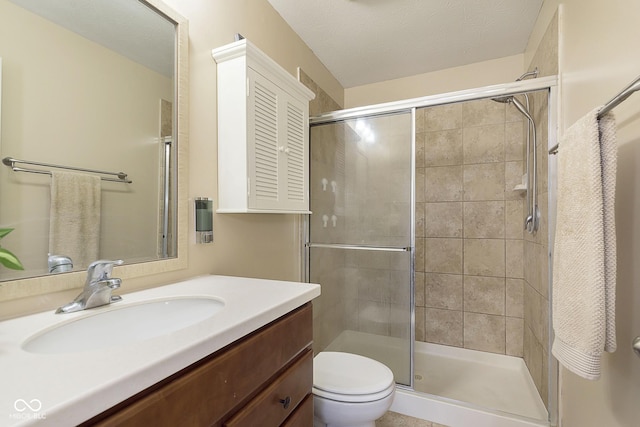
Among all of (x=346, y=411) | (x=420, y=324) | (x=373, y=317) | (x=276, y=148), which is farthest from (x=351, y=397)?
(x=420, y=324)

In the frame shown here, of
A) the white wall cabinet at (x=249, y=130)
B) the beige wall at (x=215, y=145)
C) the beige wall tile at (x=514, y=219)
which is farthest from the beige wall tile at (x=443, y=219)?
the white wall cabinet at (x=249, y=130)

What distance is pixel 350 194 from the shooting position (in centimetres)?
208

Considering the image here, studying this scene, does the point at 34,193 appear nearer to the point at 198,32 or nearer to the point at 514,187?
the point at 198,32

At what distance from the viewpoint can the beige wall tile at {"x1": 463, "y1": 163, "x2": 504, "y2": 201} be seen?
2.43 metres

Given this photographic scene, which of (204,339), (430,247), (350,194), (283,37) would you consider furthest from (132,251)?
(430,247)

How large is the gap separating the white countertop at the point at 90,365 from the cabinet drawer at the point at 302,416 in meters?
0.33

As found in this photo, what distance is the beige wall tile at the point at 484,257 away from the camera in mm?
2432

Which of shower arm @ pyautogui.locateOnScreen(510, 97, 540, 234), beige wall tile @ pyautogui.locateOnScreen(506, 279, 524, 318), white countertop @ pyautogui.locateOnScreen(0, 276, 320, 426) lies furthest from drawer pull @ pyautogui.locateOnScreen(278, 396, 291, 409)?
beige wall tile @ pyautogui.locateOnScreen(506, 279, 524, 318)

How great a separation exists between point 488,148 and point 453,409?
192cm

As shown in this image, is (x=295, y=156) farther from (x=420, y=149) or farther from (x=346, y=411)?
(x=420, y=149)

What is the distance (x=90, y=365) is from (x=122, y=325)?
1.37ft

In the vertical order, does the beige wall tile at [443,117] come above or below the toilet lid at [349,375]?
above

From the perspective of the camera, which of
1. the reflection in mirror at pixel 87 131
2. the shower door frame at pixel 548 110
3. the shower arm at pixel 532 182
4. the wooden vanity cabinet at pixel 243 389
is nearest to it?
the wooden vanity cabinet at pixel 243 389

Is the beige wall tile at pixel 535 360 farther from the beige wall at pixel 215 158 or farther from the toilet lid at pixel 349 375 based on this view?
the beige wall at pixel 215 158
